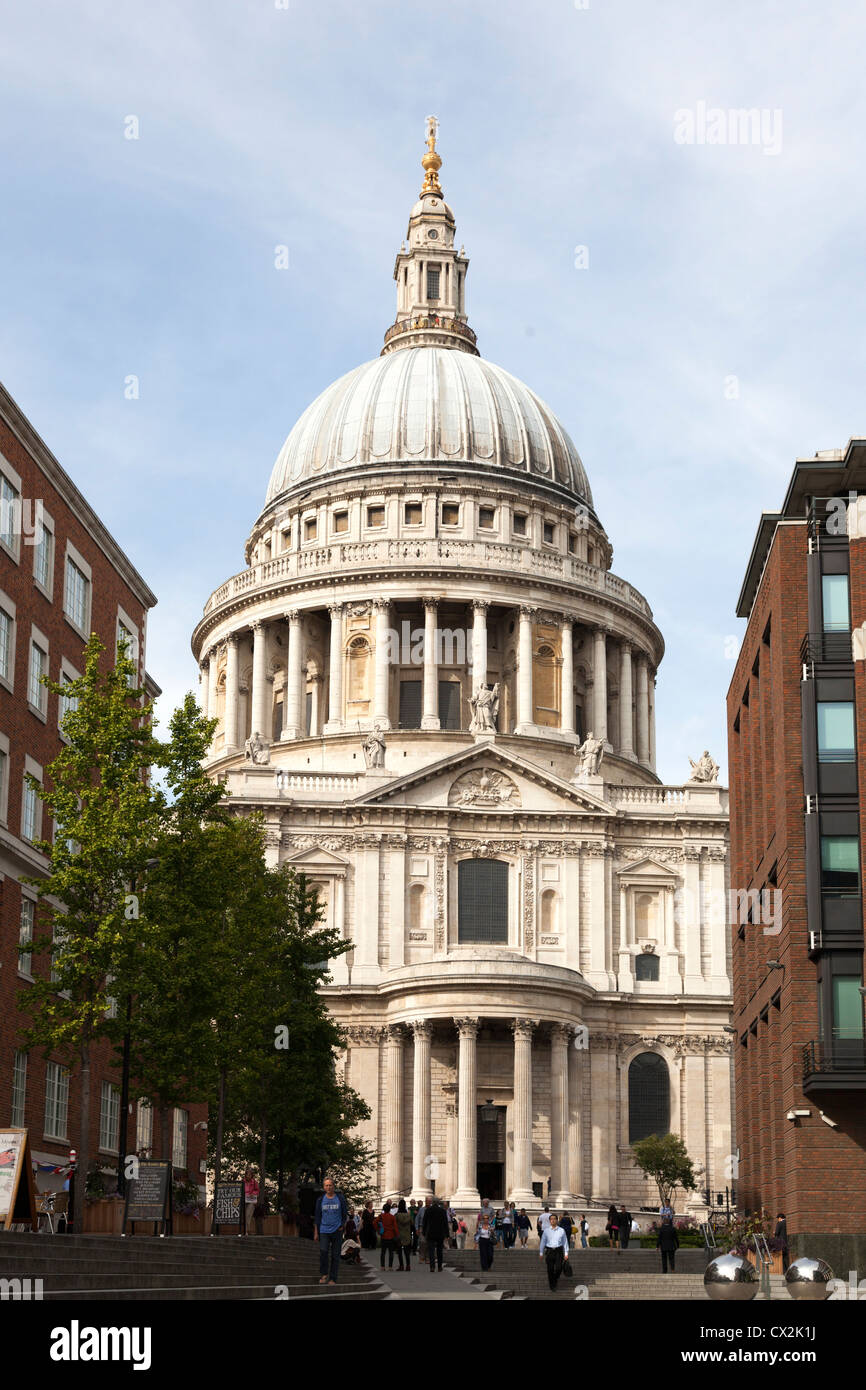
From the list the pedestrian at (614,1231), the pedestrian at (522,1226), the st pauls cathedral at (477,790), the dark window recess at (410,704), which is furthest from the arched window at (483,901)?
the pedestrian at (614,1231)

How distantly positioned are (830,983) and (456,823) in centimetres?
4062

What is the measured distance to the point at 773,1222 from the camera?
4672cm

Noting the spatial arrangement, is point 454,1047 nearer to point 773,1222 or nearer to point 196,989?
point 773,1222

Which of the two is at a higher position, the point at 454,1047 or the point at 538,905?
the point at 538,905

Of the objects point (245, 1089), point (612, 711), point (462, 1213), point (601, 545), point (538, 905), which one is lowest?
point (462, 1213)

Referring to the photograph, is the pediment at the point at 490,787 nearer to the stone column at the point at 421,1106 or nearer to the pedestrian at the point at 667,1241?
the stone column at the point at 421,1106

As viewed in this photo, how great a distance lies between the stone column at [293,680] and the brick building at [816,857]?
5057cm

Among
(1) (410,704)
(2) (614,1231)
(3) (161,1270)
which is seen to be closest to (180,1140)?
(2) (614,1231)

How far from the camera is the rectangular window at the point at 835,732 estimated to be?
45.0 m

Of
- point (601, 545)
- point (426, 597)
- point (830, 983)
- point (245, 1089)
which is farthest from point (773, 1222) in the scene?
point (601, 545)

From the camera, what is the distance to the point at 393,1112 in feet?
254

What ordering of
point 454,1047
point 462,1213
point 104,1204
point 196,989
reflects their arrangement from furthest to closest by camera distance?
1. point 454,1047
2. point 462,1213
3. point 196,989
4. point 104,1204

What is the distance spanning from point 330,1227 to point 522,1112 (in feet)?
148
